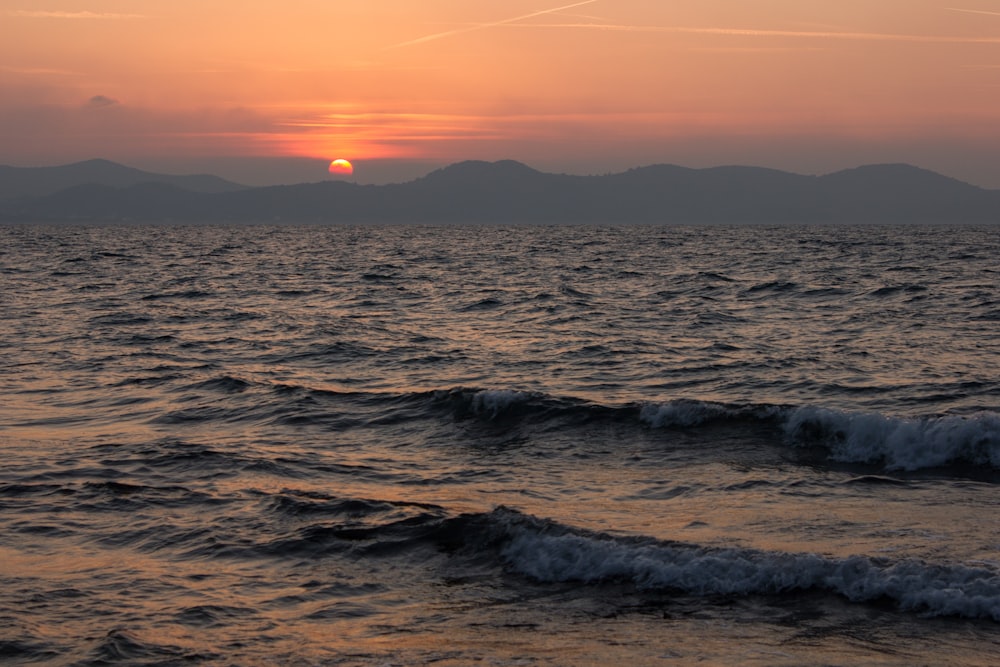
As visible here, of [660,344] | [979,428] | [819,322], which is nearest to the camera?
[979,428]

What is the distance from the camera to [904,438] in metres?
14.5

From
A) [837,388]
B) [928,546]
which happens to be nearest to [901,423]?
[837,388]

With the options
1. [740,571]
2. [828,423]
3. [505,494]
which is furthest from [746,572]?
[828,423]

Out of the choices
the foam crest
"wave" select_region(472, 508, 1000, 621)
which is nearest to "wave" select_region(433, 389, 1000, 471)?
the foam crest

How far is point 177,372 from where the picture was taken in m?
21.9

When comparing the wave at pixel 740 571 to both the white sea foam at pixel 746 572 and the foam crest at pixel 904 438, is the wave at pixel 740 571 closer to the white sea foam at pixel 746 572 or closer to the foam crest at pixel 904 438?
the white sea foam at pixel 746 572

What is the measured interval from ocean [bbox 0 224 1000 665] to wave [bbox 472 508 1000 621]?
0.09 feet

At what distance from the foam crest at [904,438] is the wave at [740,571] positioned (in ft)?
16.1

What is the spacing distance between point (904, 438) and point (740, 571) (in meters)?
6.32

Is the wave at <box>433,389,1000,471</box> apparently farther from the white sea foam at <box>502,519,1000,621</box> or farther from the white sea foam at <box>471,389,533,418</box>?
the white sea foam at <box>502,519,1000,621</box>

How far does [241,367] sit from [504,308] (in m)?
14.0

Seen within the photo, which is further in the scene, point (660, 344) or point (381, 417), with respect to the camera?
point (660, 344)

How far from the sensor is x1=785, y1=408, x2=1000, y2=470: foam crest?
13852 mm

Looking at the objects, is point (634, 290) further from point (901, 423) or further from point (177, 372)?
point (901, 423)
